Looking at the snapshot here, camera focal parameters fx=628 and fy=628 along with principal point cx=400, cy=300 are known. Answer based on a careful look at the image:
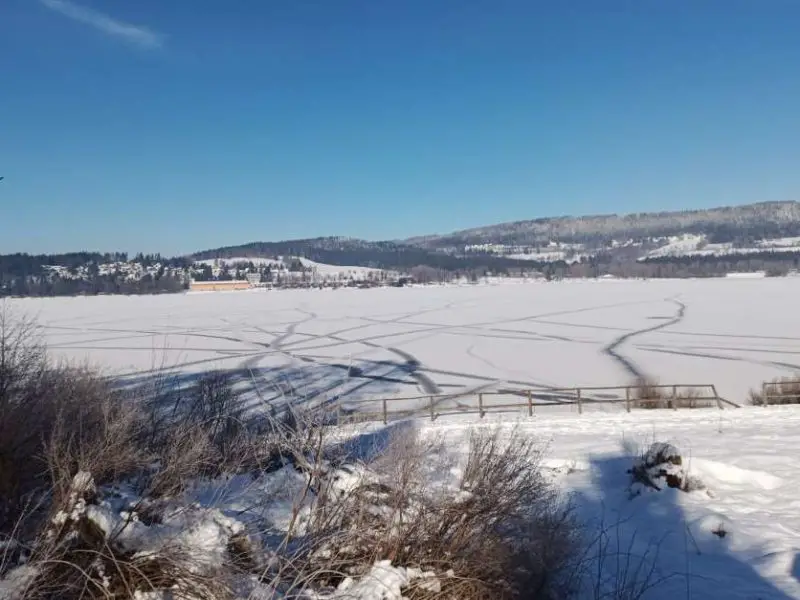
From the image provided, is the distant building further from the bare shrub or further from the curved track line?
the bare shrub

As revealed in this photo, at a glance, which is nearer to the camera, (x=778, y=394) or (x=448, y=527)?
(x=448, y=527)

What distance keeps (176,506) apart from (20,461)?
6.37ft

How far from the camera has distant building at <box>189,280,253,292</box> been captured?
13088cm

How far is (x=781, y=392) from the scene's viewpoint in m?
19.5

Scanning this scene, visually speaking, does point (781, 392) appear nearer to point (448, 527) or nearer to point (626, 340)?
point (626, 340)

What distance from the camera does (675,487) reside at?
8.20 meters

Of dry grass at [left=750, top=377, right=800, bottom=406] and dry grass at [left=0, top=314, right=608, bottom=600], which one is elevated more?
dry grass at [left=0, top=314, right=608, bottom=600]

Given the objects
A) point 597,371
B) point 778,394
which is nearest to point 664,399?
point 778,394

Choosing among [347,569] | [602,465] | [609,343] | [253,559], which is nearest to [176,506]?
[253,559]

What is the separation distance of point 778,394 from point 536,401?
24.0 ft

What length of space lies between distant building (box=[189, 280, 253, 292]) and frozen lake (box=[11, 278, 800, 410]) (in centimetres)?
6885

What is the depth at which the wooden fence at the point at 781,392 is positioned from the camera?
18.1 metres

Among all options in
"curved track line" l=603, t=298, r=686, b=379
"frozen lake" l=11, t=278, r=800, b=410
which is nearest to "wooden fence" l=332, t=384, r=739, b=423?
"frozen lake" l=11, t=278, r=800, b=410

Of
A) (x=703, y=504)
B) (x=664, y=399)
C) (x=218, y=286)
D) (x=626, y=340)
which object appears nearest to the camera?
(x=703, y=504)
